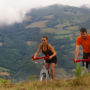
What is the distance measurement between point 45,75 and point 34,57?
69 cm

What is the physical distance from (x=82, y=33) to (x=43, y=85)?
6.80 ft

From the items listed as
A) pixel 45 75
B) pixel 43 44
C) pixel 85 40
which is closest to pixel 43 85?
pixel 45 75

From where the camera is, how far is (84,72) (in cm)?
541

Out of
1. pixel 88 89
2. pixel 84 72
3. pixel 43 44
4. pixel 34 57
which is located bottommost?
pixel 88 89

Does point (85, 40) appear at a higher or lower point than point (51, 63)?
higher

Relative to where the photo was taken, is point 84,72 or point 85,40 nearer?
point 84,72

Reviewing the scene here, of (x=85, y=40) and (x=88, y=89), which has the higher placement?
(x=85, y=40)

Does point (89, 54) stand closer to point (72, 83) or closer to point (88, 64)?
point (88, 64)

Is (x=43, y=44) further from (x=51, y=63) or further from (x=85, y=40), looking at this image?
(x=85, y=40)

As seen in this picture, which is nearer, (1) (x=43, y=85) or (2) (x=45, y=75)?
(1) (x=43, y=85)

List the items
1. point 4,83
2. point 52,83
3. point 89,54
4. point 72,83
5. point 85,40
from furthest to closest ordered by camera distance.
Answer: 1. point 89,54
2. point 85,40
3. point 4,83
4. point 52,83
5. point 72,83

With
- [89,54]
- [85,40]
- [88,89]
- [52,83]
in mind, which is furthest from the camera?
[89,54]

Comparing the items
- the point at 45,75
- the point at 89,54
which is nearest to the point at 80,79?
the point at 45,75

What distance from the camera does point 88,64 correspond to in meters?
6.70
